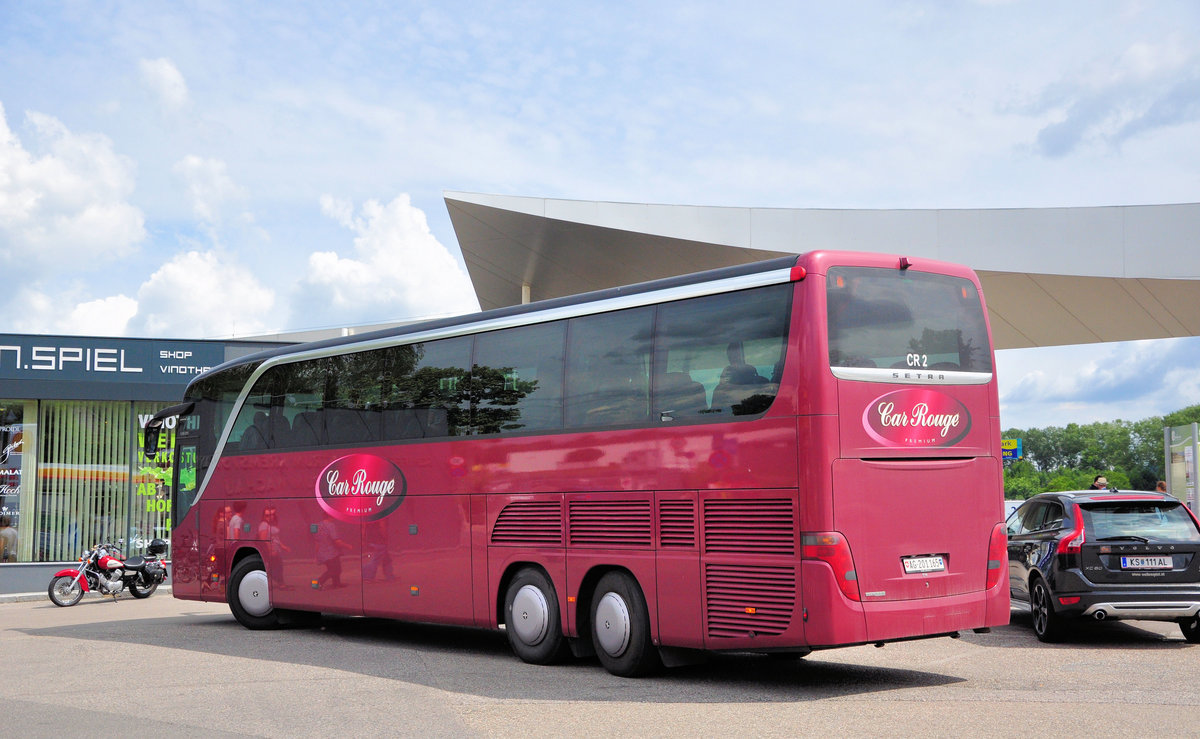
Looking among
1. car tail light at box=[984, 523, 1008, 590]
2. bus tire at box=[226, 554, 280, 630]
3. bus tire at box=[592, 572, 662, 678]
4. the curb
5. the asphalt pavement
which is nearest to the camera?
the asphalt pavement

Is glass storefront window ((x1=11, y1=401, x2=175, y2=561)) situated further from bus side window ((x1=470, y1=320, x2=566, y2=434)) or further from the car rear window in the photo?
the car rear window

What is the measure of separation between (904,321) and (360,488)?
22.1 ft

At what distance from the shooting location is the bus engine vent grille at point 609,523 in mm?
10477

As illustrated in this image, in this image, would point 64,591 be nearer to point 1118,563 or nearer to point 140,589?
point 140,589

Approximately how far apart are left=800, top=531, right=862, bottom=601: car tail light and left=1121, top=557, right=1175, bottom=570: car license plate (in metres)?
4.66

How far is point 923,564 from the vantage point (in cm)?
957

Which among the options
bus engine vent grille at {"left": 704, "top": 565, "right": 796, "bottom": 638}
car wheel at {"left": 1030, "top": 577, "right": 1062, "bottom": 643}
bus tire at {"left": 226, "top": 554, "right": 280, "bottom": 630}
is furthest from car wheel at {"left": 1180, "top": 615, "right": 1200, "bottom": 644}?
bus tire at {"left": 226, "top": 554, "right": 280, "bottom": 630}

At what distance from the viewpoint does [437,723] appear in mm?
8195

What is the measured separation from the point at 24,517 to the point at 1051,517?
68.6ft

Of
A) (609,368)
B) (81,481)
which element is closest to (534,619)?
(609,368)

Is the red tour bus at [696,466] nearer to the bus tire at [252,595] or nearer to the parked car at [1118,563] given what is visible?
the bus tire at [252,595]

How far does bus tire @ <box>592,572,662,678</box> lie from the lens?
10.4m

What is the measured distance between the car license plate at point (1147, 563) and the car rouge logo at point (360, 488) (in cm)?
751

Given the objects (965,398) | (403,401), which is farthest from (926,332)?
(403,401)
